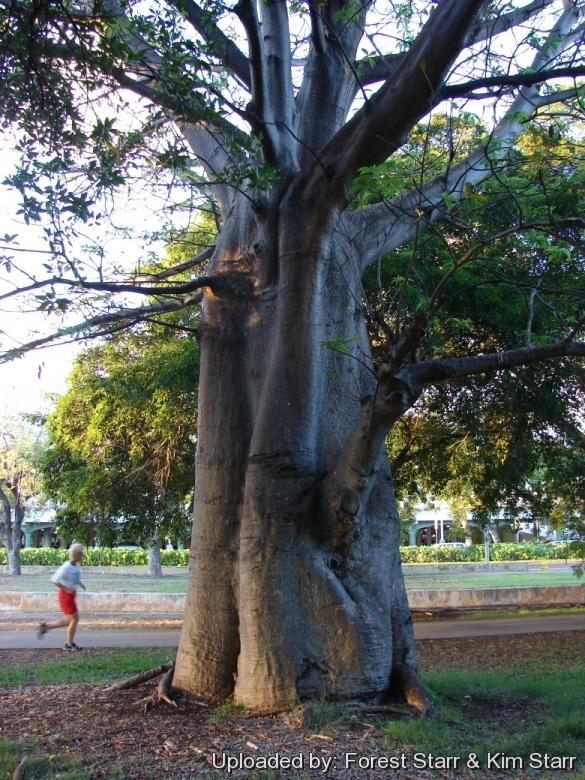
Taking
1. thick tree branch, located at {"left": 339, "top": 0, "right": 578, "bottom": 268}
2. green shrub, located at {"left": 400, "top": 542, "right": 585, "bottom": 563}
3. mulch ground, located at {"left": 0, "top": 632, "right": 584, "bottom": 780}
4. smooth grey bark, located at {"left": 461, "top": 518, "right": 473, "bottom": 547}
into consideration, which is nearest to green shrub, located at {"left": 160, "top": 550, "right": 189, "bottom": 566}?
green shrub, located at {"left": 400, "top": 542, "right": 585, "bottom": 563}

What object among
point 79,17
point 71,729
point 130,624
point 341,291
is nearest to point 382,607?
point 71,729

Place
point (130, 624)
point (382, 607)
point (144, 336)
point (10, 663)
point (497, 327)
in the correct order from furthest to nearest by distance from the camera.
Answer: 1. point (130, 624)
2. point (144, 336)
3. point (497, 327)
4. point (10, 663)
5. point (382, 607)

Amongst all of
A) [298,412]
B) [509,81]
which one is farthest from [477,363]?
[509,81]

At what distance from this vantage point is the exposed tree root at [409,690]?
207 inches

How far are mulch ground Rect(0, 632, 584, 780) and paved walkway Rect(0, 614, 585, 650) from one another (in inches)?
196

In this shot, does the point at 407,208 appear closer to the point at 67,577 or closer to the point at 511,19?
the point at 511,19

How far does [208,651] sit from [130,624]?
9021mm

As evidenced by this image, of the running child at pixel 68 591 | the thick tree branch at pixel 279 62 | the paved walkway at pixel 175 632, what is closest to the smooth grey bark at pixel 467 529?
the paved walkway at pixel 175 632

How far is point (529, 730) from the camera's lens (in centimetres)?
503

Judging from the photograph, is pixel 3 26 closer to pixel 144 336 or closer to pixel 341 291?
pixel 341 291

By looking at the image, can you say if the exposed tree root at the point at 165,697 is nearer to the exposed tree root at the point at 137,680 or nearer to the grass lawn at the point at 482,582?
the exposed tree root at the point at 137,680

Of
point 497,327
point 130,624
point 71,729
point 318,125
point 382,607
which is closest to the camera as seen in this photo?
point 71,729

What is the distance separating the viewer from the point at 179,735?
4754mm

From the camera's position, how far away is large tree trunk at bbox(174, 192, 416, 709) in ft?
17.2
